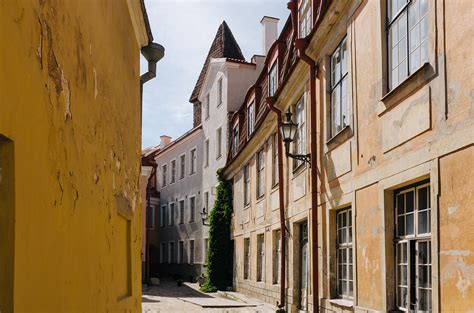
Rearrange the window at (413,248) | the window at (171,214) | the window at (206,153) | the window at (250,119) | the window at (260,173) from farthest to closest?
the window at (171,214) < the window at (206,153) < the window at (250,119) < the window at (260,173) < the window at (413,248)

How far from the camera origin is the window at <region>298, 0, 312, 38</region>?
13887 mm

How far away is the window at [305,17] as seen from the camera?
45.6 feet

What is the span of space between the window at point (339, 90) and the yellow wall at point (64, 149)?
18.8 feet

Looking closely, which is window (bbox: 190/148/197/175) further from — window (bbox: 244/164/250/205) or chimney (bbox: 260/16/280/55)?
window (bbox: 244/164/250/205)

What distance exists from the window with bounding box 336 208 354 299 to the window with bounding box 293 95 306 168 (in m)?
2.95

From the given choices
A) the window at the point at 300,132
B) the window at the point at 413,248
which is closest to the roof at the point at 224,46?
the window at the point at 300,132

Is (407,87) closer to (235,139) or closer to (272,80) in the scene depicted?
(272,80)

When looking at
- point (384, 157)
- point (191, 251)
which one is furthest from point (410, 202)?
point (191, 251)

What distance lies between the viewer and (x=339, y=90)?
11.2 meters

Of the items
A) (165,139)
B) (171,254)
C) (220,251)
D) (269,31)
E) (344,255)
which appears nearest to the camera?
(344,255)

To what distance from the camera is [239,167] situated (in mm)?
24172

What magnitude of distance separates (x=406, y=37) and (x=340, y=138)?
114 inches

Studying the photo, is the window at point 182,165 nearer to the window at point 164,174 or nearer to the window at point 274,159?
the window at point 164,174

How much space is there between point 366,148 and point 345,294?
288cm
